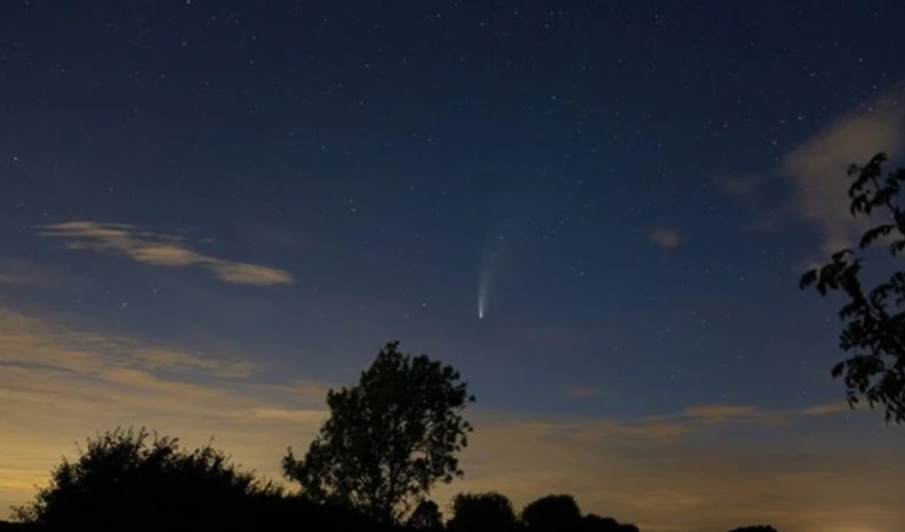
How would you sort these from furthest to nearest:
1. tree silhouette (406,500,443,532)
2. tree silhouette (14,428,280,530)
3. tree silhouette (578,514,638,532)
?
1. tree silhouette (406,500,443,532)
2. tree silhouette (578,514,638,532)
3. tree silhouette (14,428,280,530)

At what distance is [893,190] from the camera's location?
20281 millimetres

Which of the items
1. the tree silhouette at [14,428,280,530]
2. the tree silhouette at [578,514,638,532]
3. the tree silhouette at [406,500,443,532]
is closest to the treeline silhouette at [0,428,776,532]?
the tree silhouette at [14,428,280,530]

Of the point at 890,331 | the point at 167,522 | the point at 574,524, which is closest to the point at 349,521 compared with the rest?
the point at 167,522

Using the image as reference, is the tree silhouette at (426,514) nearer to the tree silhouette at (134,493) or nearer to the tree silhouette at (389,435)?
the tree silhouette at (389,435)

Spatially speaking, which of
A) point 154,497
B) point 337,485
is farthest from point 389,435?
point 154,497

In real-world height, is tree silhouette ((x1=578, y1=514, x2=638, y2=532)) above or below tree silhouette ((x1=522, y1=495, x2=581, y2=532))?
below

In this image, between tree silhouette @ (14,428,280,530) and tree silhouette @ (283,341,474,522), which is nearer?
tree silhouette @ (14,428,280,530)

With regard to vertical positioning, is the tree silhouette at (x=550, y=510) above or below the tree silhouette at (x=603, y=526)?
above

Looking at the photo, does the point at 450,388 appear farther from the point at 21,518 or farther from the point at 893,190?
the point at 893,190

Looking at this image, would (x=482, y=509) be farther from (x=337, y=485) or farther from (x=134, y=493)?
(x=134, y=493)

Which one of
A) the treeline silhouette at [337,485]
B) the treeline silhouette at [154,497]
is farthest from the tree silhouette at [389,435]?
the treeline silhouette at [154,497]

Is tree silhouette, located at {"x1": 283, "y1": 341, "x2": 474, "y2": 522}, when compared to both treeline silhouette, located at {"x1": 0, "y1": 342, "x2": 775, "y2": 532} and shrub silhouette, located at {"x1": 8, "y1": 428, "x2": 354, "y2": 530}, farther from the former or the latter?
shrub silhouette, located at {"x1": 8, "y1": 428, "x2": 354, "y2": 530}

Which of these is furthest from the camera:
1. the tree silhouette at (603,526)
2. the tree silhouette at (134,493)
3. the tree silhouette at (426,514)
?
the tree silhouette at (426,514)

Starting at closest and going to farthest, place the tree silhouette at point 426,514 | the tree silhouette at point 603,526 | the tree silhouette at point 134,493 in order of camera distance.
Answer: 1. the tree silhouette at point 134,493
2. the tree silhouette at point 603,526
3. the tree silhouette at point 426,514
